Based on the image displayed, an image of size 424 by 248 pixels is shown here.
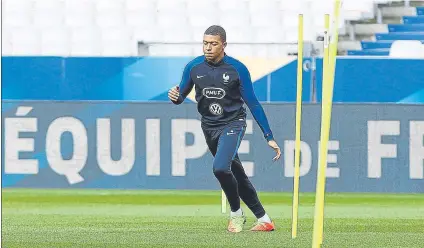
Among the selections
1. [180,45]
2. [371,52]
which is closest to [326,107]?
[180,45]

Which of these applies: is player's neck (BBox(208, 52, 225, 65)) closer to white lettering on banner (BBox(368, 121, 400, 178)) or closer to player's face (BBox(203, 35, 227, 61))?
player's face (BBox(203, 35, 227, 61))

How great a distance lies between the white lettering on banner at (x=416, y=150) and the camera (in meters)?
16.4

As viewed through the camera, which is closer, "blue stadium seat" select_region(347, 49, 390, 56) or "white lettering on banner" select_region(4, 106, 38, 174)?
"white lettering on banner" select_region(4, 106, 38, 174)

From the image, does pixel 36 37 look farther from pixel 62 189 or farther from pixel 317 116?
pixel 317 116

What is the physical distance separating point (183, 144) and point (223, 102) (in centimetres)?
671

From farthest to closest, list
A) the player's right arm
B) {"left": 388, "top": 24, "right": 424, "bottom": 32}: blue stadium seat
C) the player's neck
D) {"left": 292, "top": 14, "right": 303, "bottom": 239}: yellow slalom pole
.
Answer: {"left": 388, "top": 24, "right": 424, "bottom": 32}: blue stadium seat, the player's right arm, the player's neck, {"left": 292, "top": 14, "right": 303, "bottom": 239}: yellow slalom pole

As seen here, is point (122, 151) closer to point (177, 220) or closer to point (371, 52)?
point (177, 220)

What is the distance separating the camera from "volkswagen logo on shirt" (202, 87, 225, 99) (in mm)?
9969

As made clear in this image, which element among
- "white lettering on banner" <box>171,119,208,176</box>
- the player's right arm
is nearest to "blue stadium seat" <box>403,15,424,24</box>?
"white lettering on banner" <box>171,119,208,176</box>

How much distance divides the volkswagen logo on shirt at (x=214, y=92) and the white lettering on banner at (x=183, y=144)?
664cm

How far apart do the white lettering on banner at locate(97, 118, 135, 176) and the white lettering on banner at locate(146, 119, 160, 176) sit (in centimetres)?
21

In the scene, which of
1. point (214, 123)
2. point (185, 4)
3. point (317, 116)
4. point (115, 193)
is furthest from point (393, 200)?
point (185, 4)

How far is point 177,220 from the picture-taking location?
11.9 m

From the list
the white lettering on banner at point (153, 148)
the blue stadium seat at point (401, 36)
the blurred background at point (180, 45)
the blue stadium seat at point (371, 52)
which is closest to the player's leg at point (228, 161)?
the white lettering on banner at point (153, 148)
